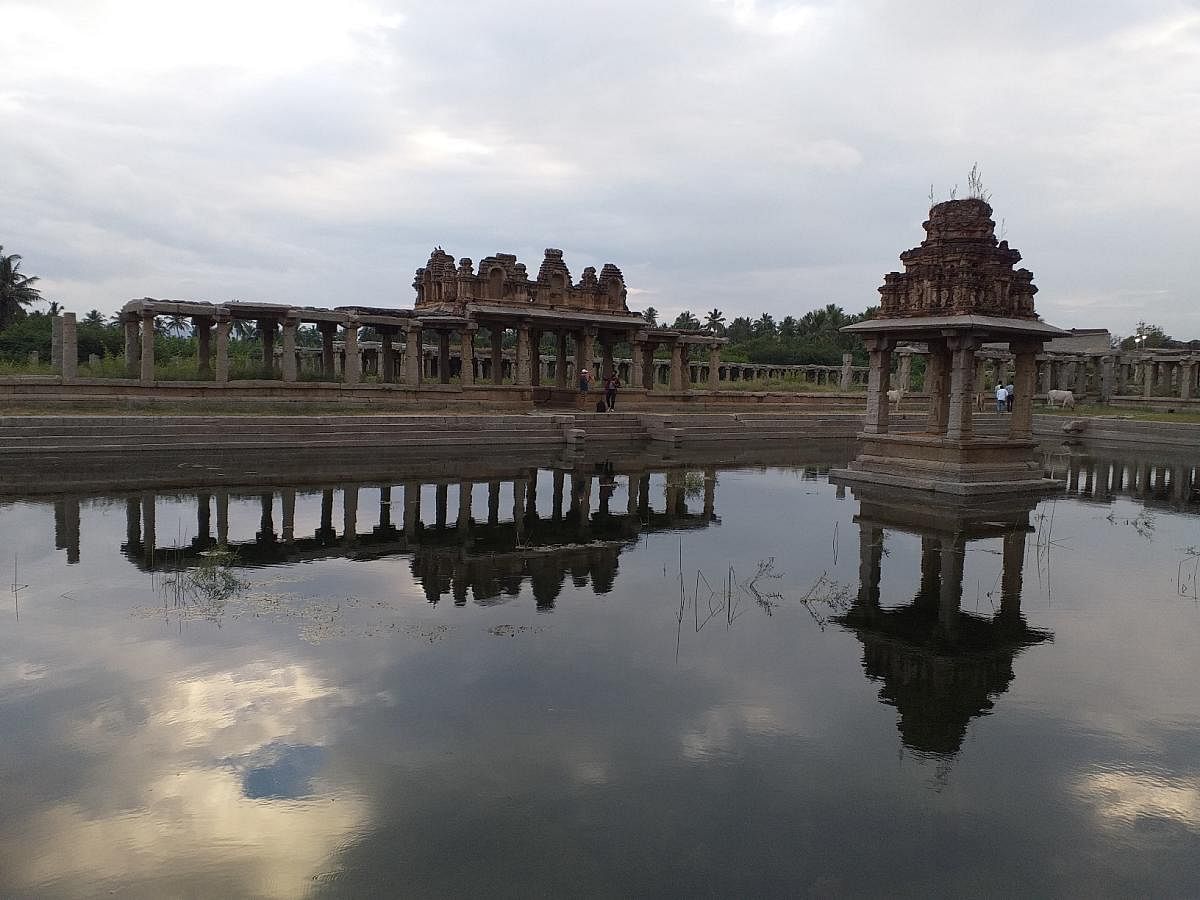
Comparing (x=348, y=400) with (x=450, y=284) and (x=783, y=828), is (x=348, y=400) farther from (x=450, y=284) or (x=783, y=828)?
(x=783, y=828)

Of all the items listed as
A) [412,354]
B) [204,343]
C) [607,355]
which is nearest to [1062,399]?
[607,355]

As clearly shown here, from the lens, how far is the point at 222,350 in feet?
73.9

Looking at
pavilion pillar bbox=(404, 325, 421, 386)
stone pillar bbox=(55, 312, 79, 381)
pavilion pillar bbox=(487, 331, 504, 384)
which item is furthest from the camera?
pavilion pillar bbox=(487, 331, 504, 384)

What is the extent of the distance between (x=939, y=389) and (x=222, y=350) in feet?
60.3

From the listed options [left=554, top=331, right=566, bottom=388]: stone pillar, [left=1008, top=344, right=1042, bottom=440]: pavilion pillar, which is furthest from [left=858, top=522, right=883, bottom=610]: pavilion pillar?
[left=554, top=331, right=566, bottom=388]: stone pillar

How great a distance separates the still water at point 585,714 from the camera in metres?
3.72

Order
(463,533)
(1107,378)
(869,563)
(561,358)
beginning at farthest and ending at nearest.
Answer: (1107,378) < (561,358) < (463,533) < (869,563)

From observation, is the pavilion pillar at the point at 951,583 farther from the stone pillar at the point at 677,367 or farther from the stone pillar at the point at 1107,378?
the stone pillar at the point at 1107,378

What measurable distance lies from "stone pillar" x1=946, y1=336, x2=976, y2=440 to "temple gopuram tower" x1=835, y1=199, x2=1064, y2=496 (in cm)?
2

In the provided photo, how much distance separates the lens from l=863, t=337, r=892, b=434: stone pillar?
16531 millimetres

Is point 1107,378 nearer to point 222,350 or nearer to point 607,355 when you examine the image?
point 607,355

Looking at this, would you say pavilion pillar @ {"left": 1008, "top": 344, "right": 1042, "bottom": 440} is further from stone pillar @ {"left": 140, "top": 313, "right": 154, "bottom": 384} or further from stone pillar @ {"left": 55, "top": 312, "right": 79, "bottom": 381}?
stone pillar @ {"left": 55, "top": 312, "right": 79, "bottom": 381}

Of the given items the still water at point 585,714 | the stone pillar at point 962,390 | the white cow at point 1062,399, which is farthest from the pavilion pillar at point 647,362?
the still water at point 585,714

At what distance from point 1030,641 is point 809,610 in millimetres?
1813
